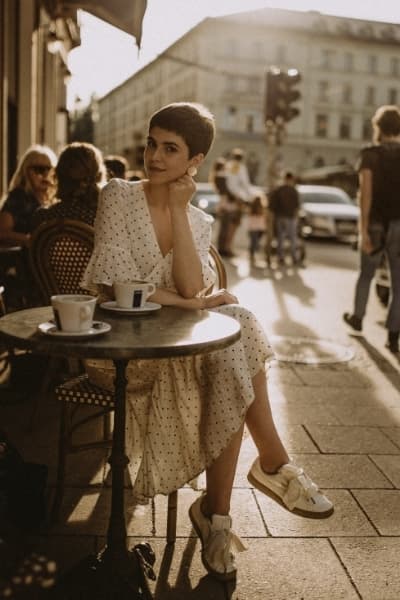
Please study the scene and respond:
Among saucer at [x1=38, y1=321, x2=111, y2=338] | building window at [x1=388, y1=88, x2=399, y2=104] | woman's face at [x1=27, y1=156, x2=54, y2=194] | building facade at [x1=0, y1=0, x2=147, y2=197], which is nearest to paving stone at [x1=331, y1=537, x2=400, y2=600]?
saucer at [x1=38, y1=321, x2=111, y2=338]

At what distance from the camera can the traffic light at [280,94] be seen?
44.3 feet

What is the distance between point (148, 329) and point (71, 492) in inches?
51.8

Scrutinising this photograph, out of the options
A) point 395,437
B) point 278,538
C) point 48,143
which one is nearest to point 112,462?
point 278,538

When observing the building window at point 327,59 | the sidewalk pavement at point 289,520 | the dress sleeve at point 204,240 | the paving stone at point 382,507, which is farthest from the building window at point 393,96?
the dress sleeve at point 204,240

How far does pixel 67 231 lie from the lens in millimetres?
3727

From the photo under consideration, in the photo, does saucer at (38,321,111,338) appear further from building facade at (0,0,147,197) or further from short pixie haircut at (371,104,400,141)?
building facade at (0,0,147,197)

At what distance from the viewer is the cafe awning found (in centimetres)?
730

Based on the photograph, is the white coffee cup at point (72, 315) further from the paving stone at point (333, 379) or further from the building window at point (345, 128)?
the building window at point (345, 128)

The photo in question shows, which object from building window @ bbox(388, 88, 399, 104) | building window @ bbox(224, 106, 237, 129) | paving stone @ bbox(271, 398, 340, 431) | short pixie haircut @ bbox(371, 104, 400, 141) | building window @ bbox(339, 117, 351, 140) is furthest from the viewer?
building window @ bbox(388, 88, 399, 104)

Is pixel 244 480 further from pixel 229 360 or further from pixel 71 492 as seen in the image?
pixel 229 360

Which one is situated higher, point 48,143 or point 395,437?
point 48,143

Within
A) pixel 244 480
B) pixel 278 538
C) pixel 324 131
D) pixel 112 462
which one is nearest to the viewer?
pixel 112 462

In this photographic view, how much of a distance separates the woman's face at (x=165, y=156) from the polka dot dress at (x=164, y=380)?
0.37ft

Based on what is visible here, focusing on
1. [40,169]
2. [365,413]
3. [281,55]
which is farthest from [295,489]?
[281,55]
